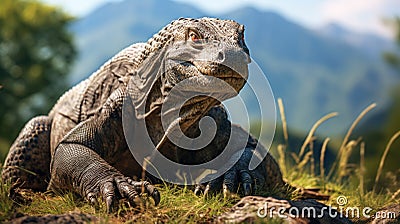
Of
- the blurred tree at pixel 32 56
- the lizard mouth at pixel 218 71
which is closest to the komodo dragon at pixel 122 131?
the lizard mouth at pixel 218 71

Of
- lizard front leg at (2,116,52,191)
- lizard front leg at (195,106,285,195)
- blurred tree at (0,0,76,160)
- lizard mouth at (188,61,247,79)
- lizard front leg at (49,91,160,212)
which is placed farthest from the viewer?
blurred tree at (0,0,76,160)

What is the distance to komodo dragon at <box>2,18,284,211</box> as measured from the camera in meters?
5.59

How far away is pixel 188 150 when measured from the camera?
22.6 feet

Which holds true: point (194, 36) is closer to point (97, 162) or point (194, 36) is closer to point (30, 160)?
point (97, 162)

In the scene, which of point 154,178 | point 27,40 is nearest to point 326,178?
point 154,178

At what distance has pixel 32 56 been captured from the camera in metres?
48.2

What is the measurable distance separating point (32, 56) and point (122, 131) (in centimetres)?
4387

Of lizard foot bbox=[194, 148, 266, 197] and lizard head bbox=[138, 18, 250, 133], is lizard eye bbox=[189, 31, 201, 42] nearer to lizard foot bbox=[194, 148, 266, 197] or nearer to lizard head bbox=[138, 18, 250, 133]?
lizard head bbox=[138, 18, 250, 133]

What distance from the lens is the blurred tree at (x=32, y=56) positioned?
44969 mm

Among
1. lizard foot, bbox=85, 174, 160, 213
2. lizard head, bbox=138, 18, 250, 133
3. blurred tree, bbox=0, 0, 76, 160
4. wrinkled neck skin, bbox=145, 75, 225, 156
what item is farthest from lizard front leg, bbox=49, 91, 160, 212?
blurred tree, bbox=0, 0, 76, 160

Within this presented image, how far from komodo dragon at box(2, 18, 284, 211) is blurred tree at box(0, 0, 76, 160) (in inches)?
1490

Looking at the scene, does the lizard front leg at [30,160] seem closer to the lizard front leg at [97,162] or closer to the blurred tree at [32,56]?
the lizard front leg at [97,162]

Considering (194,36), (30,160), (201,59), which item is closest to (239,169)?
(201,59)

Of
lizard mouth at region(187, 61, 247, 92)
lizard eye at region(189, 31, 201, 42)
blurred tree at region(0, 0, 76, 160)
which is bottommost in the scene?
blurred tree at region(0, 0, 76, 160)
